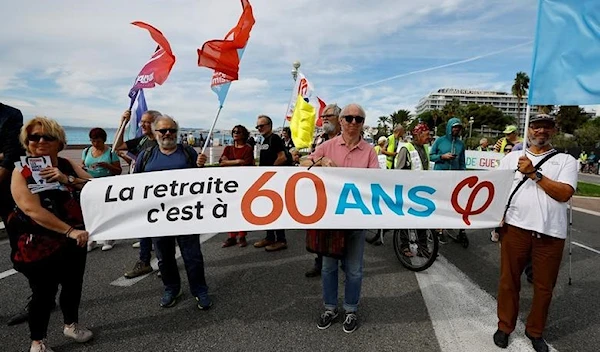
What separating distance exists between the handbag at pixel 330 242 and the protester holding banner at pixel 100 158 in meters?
3.32

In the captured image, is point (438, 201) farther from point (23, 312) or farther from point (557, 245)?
point (23, 312)

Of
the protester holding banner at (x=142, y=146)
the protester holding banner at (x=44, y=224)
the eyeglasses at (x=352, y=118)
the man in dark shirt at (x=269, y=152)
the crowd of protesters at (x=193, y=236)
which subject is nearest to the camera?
the protester holding banner at (x=44, y=224)

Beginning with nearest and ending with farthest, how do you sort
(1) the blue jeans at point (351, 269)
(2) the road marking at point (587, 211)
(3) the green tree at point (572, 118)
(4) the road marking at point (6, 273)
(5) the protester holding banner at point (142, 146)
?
1. (1) the blue jeans at point (351, 269)
2. (4) the road marking at point (6, 273)
3. (5) the protester holding banner at point (142, 146)
4. (2) the road marking at point (587, 211)
5. (3) the green tree at point (572, 118)

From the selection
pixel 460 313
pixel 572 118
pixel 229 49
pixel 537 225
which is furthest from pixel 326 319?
pixel 572 118

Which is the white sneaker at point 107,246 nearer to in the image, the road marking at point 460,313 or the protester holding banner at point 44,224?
the protester holding banner at point 44,224

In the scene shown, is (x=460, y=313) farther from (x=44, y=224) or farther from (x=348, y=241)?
(x=44, y=224)

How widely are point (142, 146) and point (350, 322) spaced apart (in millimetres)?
3460

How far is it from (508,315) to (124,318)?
3385 millimetres

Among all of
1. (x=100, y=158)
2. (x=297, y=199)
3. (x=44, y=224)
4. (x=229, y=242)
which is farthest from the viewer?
(x=229, y=242)

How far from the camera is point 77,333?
9.02 feet

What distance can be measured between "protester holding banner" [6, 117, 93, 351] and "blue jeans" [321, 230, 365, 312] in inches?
77.7

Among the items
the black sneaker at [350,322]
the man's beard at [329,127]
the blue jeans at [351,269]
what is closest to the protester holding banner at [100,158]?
the man's beard at [329,127]

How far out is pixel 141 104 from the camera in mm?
5539

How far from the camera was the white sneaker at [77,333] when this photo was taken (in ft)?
8.98
